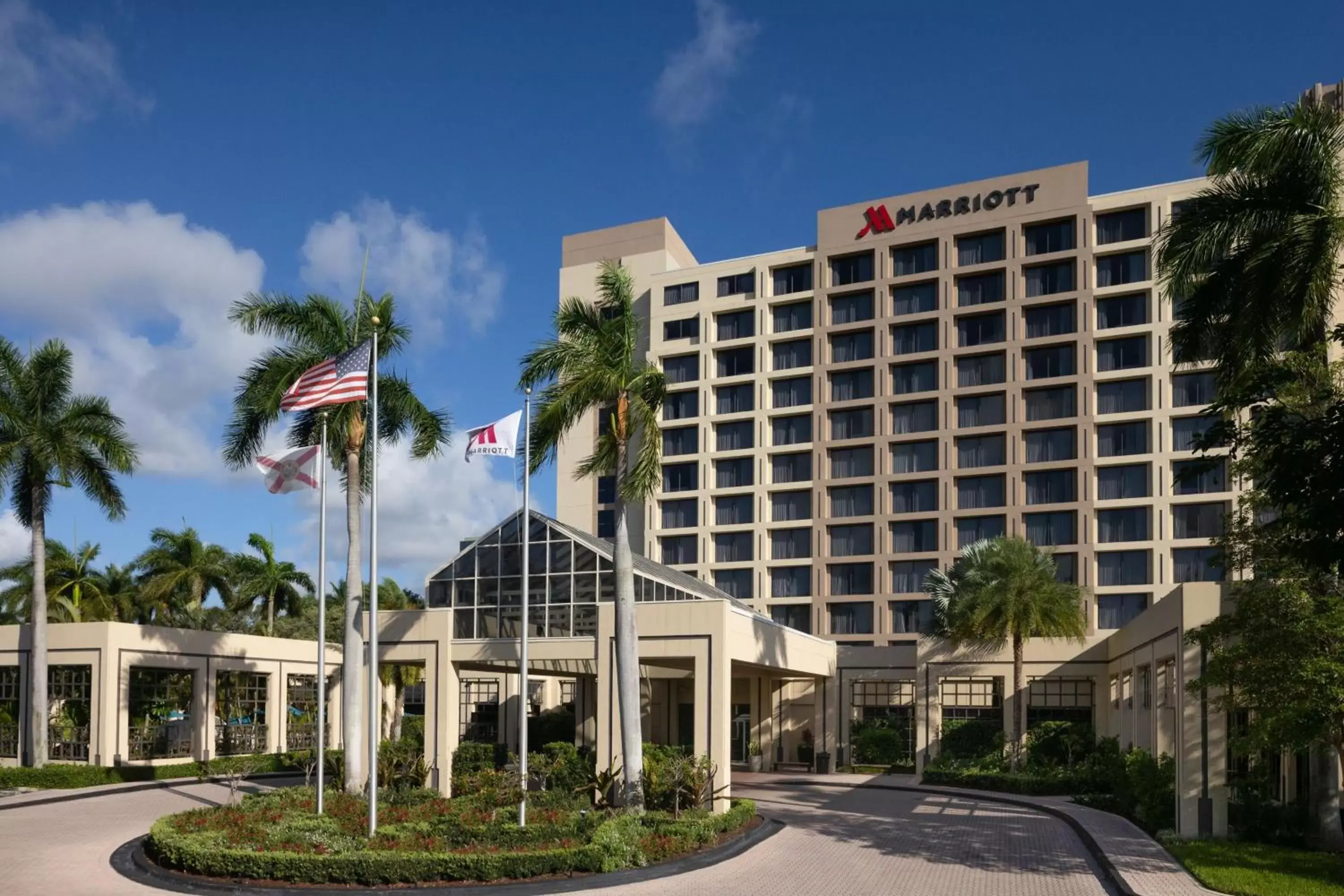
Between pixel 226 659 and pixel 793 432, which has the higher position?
pixel 793 432

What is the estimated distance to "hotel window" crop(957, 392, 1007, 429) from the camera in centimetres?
6712

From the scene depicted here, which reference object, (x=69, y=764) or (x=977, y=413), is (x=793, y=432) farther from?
(x=69, y=764)

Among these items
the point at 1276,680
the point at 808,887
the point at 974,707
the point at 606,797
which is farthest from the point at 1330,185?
the point at 974,707

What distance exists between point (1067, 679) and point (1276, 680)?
25064 mm

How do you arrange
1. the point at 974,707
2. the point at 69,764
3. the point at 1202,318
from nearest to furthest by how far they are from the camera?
the point at 1202,318
the point at 69,764
the point at 974,707

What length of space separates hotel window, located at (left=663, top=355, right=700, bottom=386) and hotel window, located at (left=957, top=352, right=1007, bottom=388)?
16539mm

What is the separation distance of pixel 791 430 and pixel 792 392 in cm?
235

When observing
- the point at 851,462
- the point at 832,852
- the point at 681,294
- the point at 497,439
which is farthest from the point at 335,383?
the point at 681,294

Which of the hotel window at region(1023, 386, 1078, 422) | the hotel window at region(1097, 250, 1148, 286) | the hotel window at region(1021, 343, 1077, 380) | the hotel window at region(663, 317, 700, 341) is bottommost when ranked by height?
the hotel window at region(1023, 386, 1078, 422)

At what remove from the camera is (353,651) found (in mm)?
30922

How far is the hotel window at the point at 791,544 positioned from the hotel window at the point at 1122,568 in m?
16.6

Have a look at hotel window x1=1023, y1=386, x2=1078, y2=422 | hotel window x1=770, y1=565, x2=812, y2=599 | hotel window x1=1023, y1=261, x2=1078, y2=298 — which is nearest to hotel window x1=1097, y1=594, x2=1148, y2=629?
hotel window x1=1023, y1=386, x2=1078, y2=422

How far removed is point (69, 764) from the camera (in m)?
37.2

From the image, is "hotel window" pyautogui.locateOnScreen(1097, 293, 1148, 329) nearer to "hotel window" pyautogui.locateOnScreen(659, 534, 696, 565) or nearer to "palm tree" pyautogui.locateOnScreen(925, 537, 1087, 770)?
"palm tree" pyautogui.locateOnScreen(925, 537, 1087, 770)
